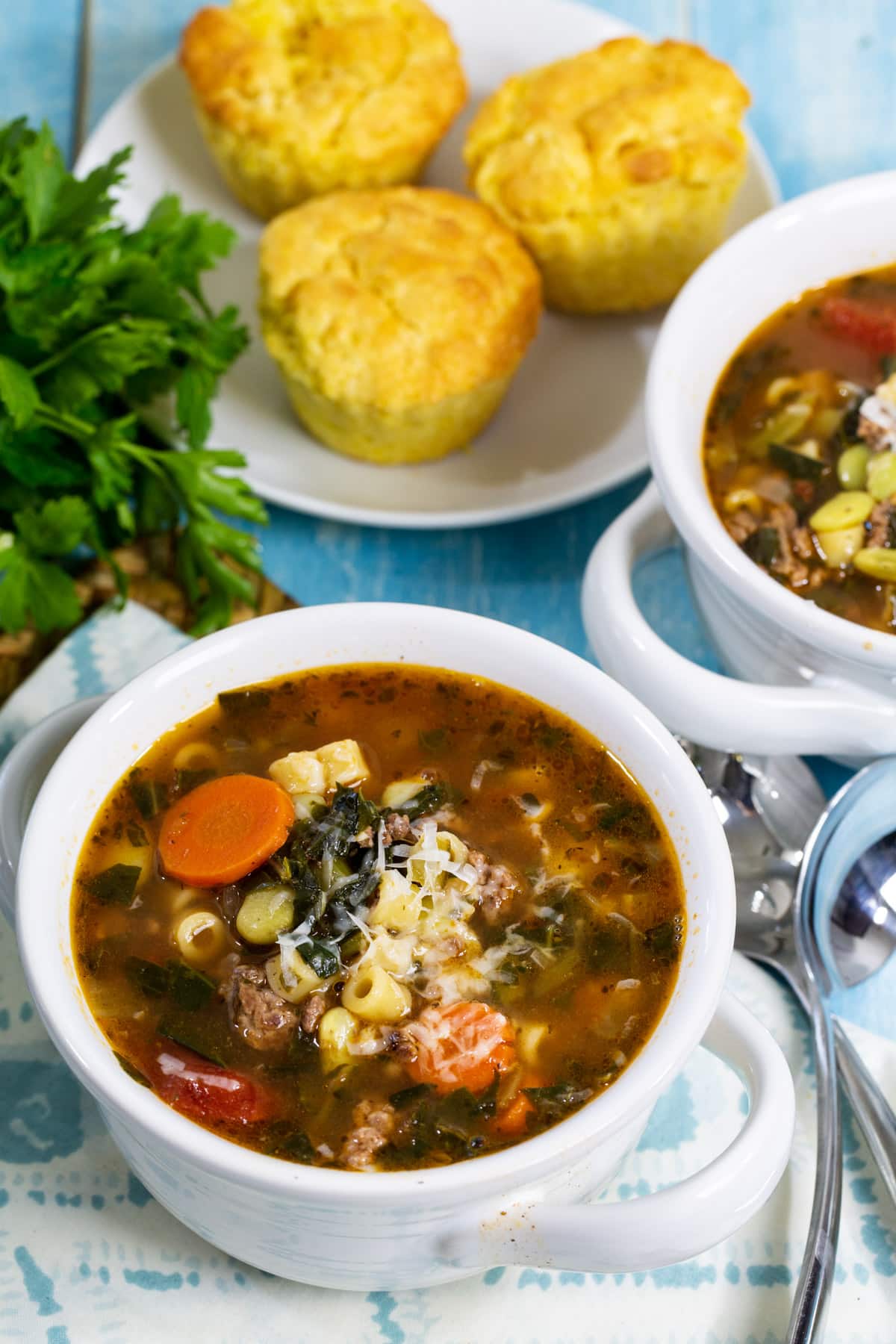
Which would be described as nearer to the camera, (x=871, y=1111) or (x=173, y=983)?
(x=173, y=983)

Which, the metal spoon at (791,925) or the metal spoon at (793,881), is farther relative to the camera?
the metal spoon at (793,881)

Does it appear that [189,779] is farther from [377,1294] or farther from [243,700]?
[377,1294]

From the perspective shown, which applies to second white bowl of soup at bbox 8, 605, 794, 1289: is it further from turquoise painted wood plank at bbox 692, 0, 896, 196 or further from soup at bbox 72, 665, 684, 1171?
turquoise painted wood plank at bbox 692, 0, 896, 196

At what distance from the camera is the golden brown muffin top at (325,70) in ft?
12.2

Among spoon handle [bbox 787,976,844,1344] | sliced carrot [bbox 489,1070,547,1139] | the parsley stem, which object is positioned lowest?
spoon handle [bbox 787,976,844,1344]

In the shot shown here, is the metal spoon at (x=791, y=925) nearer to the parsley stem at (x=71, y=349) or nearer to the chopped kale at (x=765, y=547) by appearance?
the chopped kale at (x=765, y=547)

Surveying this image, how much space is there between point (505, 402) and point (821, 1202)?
2121 millimetres

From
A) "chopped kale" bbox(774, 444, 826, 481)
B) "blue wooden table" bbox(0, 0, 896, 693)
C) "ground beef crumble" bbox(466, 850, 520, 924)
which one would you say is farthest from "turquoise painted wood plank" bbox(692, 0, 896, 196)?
"ground beef crumble" bbox(466, 850, 520, 924)

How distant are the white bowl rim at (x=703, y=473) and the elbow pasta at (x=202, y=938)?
42.2 inches

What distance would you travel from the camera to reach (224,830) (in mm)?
2158

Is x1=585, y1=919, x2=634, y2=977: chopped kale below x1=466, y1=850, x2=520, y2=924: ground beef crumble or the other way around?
below

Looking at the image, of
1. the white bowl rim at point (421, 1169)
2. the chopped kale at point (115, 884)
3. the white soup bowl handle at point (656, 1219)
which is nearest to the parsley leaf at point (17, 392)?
the white bowl rim at point (421, 1169)

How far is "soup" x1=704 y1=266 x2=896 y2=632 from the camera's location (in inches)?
109

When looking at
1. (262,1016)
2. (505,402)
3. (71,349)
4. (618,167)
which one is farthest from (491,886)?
(618,167)
